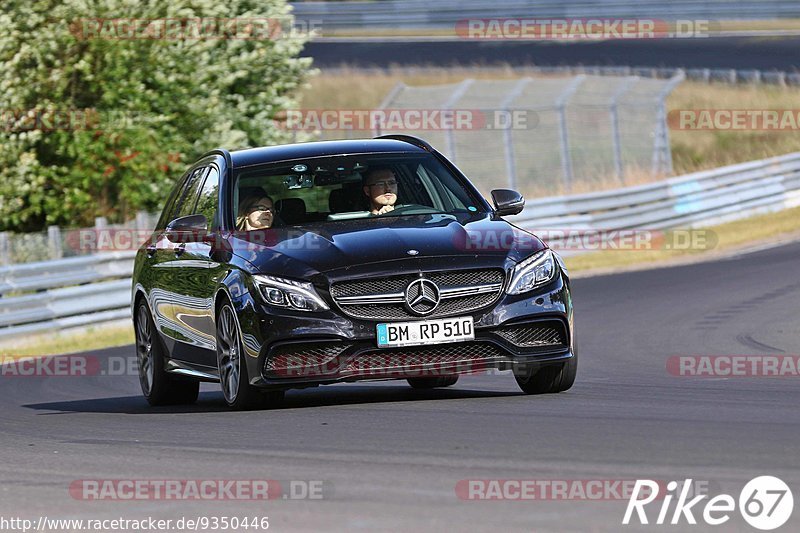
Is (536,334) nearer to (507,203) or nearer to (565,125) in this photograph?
(507,203)

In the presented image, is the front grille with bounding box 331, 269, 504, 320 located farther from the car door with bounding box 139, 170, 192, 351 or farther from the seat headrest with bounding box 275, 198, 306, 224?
the car door with bounding box 139, 170, 192, 351

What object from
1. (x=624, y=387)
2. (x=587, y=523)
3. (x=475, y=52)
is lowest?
(x=475, y=52)

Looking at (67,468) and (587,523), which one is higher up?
(587,523)

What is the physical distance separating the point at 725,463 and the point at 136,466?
8.78 feet

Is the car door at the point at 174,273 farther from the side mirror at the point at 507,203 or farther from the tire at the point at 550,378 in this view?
the tire at the point at 550,378

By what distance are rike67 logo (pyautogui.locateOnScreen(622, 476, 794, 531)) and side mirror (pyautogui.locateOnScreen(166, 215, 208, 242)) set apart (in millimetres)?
4715

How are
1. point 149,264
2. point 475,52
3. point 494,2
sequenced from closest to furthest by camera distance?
point 149,264 < point 475,52 < point 494,2

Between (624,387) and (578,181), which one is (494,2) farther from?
(624,387)

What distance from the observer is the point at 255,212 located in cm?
1027

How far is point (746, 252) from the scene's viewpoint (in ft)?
79.6

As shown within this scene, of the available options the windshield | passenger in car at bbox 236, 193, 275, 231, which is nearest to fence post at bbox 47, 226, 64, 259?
the windshield

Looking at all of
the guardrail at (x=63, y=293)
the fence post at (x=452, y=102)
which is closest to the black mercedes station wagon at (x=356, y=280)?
the guardrail at (x=63, y=293)

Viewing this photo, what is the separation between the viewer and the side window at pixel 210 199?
10616 millimetres

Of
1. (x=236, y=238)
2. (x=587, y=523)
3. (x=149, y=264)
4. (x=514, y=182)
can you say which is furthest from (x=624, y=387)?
(x=514, y=182)
